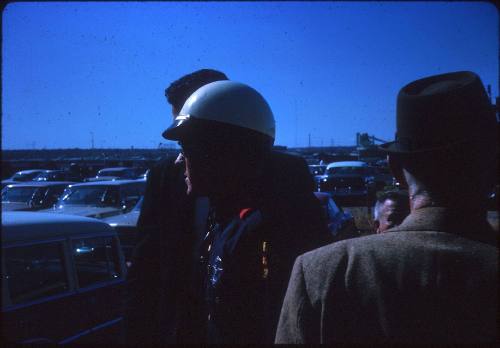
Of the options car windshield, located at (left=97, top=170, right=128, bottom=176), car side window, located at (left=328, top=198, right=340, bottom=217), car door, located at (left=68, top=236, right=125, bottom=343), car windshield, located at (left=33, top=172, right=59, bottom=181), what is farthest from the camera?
car windshield, located at (left=97, top=170, right=128, bottom=176)

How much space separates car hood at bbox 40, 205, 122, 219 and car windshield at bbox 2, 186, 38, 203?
1951 mm

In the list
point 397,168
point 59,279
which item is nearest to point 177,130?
point 397,168

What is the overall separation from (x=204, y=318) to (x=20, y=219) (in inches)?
92.4

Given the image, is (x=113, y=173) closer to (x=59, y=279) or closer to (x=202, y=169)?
(x=59, y=279)

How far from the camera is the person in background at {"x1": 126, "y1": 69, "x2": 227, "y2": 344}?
91.3 inches

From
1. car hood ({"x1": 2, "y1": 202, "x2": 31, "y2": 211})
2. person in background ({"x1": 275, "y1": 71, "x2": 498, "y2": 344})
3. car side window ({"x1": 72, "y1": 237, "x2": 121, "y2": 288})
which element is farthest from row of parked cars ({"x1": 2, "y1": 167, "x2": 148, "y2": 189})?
person in background ({"x1": 275, "y1": 71, "x2": 498, "y2": 344})

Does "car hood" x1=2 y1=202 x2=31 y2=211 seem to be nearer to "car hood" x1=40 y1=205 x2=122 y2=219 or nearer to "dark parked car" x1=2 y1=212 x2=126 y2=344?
"car hood" x1=40 y1=205 x2=122 y2=219

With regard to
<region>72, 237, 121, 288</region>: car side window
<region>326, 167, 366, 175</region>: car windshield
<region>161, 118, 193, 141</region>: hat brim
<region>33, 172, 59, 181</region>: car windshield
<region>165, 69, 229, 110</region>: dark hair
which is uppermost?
<region>165, 69, 229, 110</region>: dark hair

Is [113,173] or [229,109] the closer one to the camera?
[229,109]

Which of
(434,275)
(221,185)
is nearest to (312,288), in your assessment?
(434,275)

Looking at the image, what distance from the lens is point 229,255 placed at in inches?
70.2

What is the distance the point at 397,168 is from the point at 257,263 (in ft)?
2.22

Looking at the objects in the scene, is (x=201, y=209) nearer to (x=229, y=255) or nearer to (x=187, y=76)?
(x=229, y=255)

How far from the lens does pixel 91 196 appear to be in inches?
436
